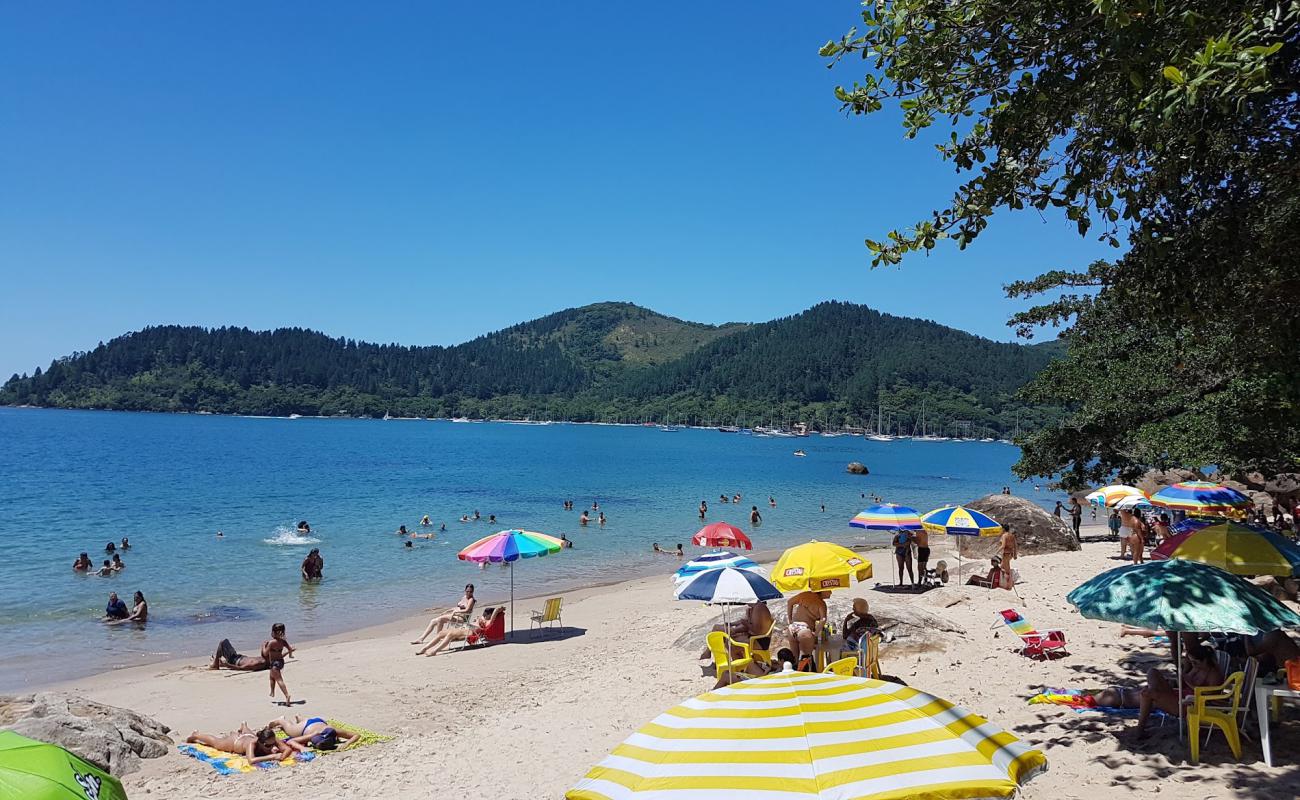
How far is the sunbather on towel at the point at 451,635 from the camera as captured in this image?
1452 centimetres

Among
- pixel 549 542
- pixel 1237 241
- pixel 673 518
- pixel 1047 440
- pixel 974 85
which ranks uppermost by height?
pixel 974 85

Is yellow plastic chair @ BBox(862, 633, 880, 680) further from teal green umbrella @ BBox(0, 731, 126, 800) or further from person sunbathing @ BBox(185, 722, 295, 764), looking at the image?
teal green umbrella @ BBox(0, 731, 126, 800)

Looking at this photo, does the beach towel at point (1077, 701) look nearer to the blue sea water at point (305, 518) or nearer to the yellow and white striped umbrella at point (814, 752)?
the yellow and white striped umbrella at point (814, 752)

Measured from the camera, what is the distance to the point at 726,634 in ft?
33.2

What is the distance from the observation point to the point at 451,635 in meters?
14.9

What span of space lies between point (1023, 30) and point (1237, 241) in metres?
2.38

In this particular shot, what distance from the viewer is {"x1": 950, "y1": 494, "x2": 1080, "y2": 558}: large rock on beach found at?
2198cm

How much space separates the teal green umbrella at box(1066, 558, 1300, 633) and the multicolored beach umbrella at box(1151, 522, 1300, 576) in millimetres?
1745

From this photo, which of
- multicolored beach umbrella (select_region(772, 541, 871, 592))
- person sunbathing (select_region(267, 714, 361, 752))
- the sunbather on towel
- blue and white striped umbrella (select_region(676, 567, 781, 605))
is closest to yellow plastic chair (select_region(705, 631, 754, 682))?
blue and white striped umbrella (select_region(676, 567, 781, 605))

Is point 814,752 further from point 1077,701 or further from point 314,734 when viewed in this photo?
point 314,734

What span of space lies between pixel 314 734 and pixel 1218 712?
9.14 m

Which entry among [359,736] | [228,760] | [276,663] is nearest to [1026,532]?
[359,736]

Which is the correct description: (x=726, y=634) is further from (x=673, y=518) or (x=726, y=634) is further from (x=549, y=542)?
(x=673, y=518)

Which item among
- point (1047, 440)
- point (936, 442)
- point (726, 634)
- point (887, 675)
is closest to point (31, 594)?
point (726, 634)
